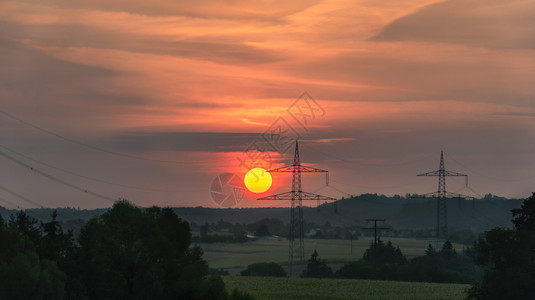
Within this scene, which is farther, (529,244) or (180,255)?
(180,255)

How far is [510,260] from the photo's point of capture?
91.6 metres

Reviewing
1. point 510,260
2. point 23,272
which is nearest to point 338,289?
point 510,260

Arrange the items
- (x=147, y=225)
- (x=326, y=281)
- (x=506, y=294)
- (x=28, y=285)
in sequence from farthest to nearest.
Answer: (x=326, y=281) → (x=147, y=225) → (x=506, y=294) → (x=28, y=285)

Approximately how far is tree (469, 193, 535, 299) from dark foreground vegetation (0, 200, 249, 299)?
120 feet

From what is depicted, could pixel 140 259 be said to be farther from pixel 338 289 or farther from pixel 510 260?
pixel 338 289

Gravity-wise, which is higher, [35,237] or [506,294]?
[35,237]

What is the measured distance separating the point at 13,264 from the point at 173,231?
27.3 metres

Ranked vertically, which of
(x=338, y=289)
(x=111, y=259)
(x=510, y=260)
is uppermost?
(x=510, y=260)

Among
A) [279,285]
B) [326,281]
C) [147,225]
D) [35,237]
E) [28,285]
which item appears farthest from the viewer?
[326,281]

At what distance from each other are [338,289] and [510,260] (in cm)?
7089

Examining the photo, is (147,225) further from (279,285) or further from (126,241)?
(279,285)

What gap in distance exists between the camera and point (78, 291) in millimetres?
90375

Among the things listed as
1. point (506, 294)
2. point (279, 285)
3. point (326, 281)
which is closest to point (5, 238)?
point (506, 294)

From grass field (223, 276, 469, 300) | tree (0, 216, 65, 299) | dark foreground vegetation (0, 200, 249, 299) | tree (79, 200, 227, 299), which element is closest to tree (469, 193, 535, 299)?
dark foreground vegetation (0, 200, 249, 299)
